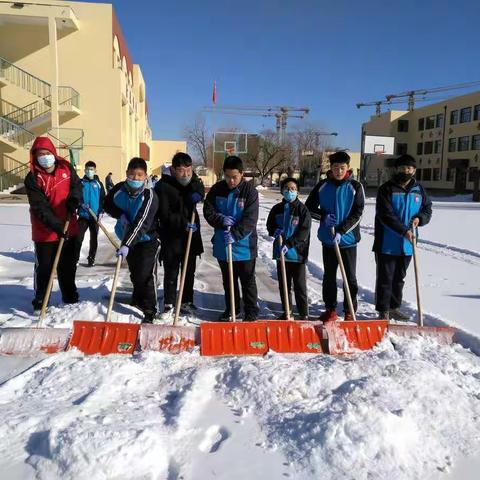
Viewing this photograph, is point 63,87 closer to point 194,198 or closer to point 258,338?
point 194,198

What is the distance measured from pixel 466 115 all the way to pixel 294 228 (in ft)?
162

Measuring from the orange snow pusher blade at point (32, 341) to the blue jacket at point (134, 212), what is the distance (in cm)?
101

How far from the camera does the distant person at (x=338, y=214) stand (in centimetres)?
438

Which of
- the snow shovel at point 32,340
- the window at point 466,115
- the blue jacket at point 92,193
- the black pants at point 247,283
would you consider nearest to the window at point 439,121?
the window at point 466,115

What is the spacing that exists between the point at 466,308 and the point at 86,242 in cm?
707

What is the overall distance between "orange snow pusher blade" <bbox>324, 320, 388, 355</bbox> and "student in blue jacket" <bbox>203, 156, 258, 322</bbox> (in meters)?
0.96

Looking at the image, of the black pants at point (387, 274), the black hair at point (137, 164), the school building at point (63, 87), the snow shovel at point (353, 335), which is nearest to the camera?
the snow shovel at point (353, 335)

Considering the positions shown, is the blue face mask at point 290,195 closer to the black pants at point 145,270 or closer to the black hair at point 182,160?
the black hair at point 182,160

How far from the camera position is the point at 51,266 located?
180 inches

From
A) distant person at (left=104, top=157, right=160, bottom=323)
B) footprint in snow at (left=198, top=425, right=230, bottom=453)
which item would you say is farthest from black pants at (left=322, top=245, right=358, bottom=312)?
footprint in snow at (left=198, top=425, right=230, bottom=453)

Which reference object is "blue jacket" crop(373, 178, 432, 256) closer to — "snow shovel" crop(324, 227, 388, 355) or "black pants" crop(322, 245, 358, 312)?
"black pants" crop(322, 245, 358, 312)

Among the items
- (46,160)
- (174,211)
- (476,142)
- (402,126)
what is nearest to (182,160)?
(174,211)

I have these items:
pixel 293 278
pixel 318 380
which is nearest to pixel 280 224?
pixel 293 278

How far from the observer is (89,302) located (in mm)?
4773
